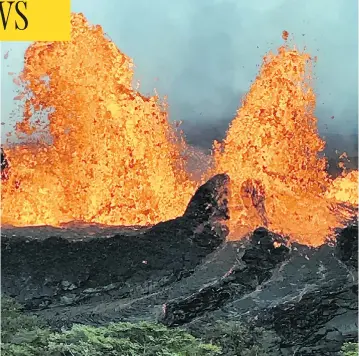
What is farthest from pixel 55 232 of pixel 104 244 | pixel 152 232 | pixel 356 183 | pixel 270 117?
pixel 356 183

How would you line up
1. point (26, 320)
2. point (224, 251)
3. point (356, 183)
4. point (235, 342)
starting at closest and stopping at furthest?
point (235, 342) → point (26, 320) → point (224, 251) → point (356, 183)

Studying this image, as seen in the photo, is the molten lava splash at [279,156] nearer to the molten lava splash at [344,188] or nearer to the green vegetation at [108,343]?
the molten lava splash at [344,188]

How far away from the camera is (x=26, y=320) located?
5.58 m

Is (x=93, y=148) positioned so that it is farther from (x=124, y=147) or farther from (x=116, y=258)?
(x=116, y=258)

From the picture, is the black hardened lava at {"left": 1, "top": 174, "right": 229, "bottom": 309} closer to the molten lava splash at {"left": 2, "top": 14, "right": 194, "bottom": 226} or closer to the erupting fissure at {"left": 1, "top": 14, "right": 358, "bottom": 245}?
the erupting fissure at {"left": 1, "top": 14, "right": 358, "bottom": 245}

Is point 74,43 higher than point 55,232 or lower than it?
higher

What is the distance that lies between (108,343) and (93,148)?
3.10m

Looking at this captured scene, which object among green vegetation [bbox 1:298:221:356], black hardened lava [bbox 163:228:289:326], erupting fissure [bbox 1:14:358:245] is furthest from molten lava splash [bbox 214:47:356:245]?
green vegetation [bbox 1:298:221:356]

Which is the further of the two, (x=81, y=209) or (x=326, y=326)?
(x=81, y=209)

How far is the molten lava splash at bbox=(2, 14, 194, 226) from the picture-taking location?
6938mm

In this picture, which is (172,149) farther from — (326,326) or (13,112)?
(326,326)

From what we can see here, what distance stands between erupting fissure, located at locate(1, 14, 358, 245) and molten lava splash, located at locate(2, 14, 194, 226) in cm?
1

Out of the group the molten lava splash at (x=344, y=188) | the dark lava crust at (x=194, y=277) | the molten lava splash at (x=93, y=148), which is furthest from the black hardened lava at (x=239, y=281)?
the molten lava splash at (x=93, y=148)

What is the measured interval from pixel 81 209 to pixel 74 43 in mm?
1713
